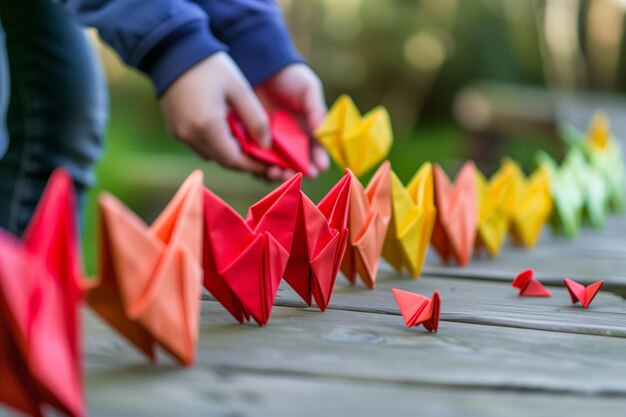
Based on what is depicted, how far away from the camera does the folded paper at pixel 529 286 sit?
3.05 feet

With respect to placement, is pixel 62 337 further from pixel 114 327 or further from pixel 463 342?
pixel 463 342

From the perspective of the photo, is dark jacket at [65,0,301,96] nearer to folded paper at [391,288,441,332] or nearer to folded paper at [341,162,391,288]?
folded paper at [341,162,391,288]

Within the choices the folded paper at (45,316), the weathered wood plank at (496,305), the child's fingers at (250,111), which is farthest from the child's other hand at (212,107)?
the folded paper at (45,316)

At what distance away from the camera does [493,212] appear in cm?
128

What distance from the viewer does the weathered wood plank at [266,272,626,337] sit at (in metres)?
0.76

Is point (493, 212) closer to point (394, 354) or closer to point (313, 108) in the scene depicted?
point (313, 108)

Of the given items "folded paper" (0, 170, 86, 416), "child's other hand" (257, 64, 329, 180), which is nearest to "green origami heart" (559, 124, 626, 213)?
"child's other hand" (257, 64, 329, 180)

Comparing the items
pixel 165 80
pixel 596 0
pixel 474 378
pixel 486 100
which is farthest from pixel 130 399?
pixel 596 0

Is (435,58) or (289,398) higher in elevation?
(435,58)

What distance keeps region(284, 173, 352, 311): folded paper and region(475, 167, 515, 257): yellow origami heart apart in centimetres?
51

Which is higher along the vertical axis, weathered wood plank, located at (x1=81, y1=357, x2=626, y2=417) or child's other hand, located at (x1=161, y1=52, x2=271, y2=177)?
child's other hand, located at (x1=161, y1=52, x2=271, y2=177)

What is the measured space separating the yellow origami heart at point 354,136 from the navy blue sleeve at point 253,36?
0.82ft

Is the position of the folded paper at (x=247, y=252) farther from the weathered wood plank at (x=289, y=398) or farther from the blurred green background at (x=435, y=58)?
the blurred green background at (x=435, y=58)

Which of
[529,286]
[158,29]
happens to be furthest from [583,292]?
[158,29]
